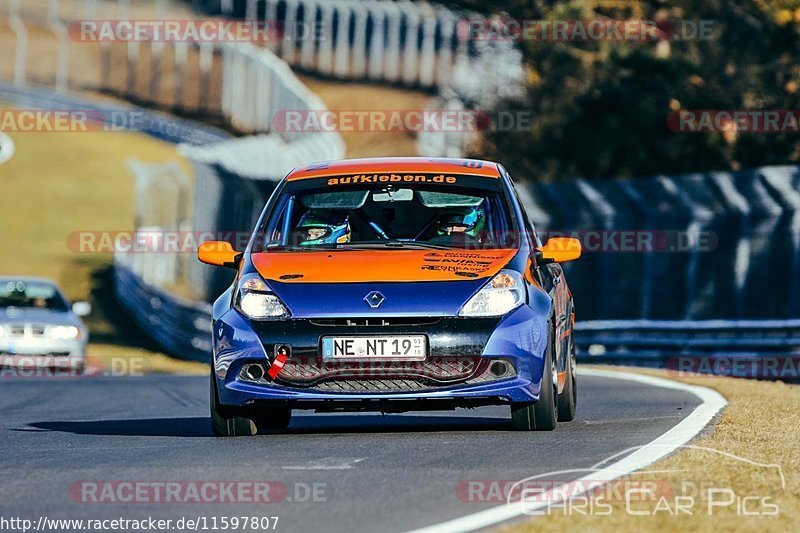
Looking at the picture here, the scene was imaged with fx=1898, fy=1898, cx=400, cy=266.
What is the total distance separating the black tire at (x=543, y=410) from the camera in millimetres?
10609

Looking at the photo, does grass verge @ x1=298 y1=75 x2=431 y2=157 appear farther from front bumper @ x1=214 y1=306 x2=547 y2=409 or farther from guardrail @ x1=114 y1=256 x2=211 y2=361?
front bumper @ x1=214 y1=306 x2=547 y2=409

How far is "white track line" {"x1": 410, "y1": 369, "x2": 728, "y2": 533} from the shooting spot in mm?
7008

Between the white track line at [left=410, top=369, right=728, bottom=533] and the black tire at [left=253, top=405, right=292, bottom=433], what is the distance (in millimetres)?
2422

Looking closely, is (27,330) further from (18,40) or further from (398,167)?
(18,40)

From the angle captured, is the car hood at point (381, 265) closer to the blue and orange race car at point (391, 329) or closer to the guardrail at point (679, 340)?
the blue and orange race car at point (391, 329)

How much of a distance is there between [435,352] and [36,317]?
15.1 metres

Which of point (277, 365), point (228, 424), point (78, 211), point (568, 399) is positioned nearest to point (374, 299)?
point (277, 365)

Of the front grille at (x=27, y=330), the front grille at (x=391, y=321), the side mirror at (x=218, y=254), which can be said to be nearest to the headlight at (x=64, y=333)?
the front grille at (x=27, y=330)

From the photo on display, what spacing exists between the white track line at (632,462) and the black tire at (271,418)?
7.94 ft

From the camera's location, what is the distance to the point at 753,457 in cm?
902

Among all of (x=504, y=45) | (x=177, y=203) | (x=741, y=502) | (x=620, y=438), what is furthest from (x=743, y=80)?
(x=741, y=502)

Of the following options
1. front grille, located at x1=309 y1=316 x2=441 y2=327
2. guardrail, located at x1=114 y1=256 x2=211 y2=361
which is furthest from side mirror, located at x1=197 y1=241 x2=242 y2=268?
guardrail, located at x1=114 y1=256 x2=211 y2=361

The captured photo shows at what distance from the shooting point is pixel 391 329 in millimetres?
10297

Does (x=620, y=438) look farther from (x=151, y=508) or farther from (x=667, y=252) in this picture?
(x=667, y=252)
